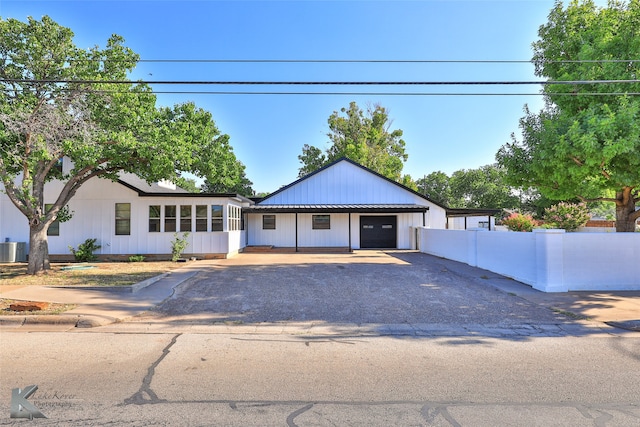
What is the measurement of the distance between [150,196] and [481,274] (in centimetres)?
1526

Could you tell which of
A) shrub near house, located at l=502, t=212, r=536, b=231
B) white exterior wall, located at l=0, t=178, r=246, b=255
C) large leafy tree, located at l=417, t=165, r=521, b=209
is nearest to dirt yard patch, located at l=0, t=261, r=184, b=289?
white exterior wall, located at l=0, t=178, r=246, b=255

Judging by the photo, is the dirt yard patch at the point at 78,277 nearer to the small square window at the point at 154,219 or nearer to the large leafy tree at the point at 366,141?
the small square window at the point at 154,219

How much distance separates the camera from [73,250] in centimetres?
1772

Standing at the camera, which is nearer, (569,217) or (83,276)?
(83,276)

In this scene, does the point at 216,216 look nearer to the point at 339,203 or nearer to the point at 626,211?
the point at 339,203

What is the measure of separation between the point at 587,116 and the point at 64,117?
625 inches

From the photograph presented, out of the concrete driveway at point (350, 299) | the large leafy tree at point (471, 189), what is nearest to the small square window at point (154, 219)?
the concrete driveway at point (350, 299)

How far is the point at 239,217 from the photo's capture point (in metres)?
22.6

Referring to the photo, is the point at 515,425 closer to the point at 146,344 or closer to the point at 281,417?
the point at 281,417

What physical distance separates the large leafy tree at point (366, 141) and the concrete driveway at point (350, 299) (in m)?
33.0

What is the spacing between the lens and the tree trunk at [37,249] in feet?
41.9

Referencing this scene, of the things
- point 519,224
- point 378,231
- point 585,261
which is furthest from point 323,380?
point 519,224

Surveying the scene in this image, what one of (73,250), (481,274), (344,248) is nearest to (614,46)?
(481,274)

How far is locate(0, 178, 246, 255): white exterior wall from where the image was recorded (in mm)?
18328
